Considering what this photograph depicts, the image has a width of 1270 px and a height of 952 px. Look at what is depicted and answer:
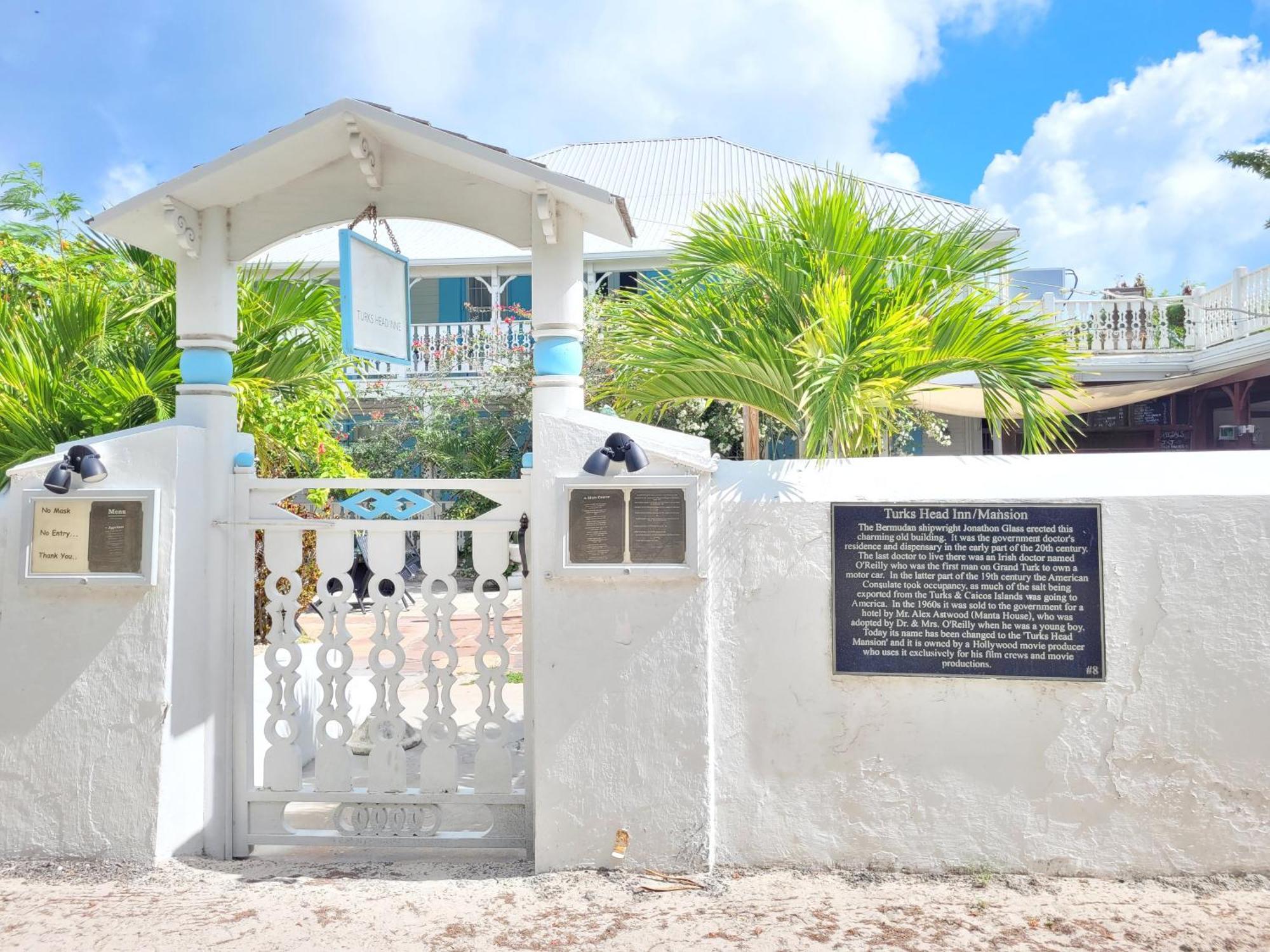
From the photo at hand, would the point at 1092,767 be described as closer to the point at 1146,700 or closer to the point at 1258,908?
the point at 1146,700

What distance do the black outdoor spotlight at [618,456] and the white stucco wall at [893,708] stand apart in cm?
13

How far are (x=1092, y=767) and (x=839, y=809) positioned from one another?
39.8 inches

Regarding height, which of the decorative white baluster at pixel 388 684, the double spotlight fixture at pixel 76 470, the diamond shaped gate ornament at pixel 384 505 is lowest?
the decorative white baluster at pixel 388 684

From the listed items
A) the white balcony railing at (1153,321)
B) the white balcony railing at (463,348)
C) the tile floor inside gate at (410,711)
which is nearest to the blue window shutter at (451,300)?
the white balcony railing at (463,348)

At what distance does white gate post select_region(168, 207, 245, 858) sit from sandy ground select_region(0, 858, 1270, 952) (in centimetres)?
43

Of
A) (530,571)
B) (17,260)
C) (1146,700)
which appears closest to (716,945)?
(530,571)

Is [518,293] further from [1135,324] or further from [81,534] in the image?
[81,534]

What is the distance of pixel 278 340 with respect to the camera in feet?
22.4

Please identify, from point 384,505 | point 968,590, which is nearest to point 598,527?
point 384,505

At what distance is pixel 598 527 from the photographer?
3.83m

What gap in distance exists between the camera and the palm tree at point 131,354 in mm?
5672

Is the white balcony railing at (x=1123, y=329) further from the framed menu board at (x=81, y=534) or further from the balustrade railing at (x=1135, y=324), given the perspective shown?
the framed menu board at (x=81, y=534)

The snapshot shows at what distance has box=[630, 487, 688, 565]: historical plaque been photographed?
3.79 metres

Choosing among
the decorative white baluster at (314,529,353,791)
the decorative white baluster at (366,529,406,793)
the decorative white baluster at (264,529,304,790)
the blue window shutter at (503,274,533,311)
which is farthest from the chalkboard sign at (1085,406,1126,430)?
the decorative white baluster at (264,529,304,790)
